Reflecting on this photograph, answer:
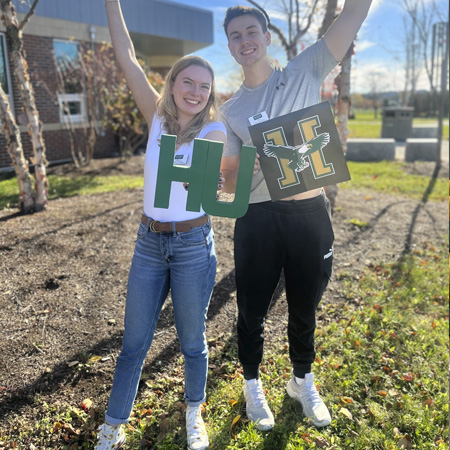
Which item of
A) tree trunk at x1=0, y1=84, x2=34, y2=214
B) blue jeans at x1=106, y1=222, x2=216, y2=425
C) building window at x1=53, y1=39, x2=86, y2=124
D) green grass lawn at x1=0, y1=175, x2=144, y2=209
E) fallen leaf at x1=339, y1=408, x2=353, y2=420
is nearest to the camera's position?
blue jeans at x1=106, y1=222, x2=216, y2=425

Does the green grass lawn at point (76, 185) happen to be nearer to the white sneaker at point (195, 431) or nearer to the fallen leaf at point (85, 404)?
the fallen leaf at point (85, 404)

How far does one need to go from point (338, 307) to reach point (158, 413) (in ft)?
6.92

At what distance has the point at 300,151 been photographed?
1.91m

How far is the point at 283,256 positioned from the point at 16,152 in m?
3.64

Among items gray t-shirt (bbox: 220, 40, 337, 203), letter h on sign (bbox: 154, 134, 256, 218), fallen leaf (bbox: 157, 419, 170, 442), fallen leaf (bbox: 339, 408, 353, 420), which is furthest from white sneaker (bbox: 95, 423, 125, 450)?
gray t-shirt (bbox: 220, 40, 337, 203)

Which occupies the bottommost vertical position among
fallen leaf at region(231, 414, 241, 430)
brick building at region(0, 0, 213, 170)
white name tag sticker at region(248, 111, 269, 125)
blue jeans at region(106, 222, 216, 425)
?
fallen leaf at region(231, 414, 241, 430)

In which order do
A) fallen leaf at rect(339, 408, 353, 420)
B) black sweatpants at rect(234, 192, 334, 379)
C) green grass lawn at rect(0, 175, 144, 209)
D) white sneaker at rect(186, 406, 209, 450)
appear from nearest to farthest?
black sweatpants at rect(234, 192, 334, 379)
white sneaker at rect(186, 406, 209, 450)
fallen leaf at rect(339, 408, 353, 420)
green grass lawn at rect(0, 175, 144, 209)

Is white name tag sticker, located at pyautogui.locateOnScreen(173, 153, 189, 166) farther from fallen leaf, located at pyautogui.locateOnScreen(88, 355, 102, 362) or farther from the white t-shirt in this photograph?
fallen leaf, located at pyautogui.locateOnScreen(88, 355, 102, 362)

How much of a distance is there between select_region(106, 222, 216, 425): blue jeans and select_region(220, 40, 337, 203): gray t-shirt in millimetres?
485

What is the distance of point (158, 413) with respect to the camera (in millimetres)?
2570

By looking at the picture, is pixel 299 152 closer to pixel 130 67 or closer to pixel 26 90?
pixel 130 67

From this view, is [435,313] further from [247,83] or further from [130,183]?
[130,183]

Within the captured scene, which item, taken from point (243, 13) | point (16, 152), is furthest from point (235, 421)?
point (16, 152)

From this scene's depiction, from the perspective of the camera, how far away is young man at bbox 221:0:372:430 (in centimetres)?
197
